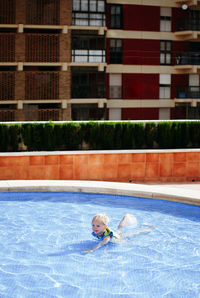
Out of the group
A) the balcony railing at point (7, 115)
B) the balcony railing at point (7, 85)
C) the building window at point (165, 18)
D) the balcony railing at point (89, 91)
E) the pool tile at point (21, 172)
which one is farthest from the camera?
the building window at point (165, 18)

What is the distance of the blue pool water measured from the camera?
726 centimetres

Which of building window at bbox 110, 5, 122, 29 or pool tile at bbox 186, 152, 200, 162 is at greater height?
building window at bbox 110, 5, 122, 29

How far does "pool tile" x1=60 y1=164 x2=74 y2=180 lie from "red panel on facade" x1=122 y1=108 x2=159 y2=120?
24.9m

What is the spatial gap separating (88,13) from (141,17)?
4.56 meters

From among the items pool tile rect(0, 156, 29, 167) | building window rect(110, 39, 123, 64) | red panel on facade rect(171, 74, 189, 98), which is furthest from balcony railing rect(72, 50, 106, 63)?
pool tile rect(0, 156, 29, 167)

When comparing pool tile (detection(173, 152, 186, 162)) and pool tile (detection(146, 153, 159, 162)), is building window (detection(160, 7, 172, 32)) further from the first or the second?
pool tile (detection(146, 153, 159, 162))

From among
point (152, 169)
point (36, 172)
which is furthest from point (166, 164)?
point (36, 172)

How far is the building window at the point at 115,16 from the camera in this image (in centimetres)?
3838

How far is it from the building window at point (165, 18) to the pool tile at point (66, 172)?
28.8 m

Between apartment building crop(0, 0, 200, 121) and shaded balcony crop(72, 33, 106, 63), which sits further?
shaded balcony crop(72, 33, 106, 63)

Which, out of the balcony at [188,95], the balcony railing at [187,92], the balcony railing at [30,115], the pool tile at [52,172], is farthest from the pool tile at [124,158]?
the balcony railing at [187,92]

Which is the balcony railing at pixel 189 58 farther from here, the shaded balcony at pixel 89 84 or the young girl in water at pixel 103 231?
the young girl in water at pixel 103 231

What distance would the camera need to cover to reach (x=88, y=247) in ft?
29.5

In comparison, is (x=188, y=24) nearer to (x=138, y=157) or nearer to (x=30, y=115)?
(x=30, y=115)
